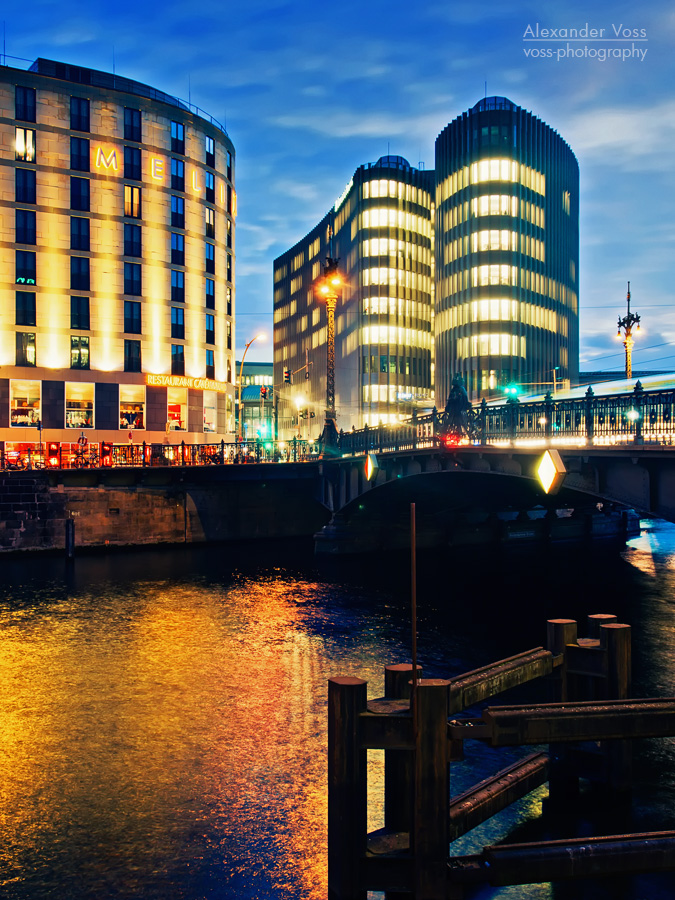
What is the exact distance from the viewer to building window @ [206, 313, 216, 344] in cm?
6406

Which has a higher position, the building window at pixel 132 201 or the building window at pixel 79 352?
the building window at pixel 132 201

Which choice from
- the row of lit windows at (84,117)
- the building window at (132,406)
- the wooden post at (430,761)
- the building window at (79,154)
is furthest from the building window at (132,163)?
the wooden post at (430,761)

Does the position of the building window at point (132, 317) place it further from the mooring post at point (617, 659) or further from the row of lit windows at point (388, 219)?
the mooring post at point (617, 659)

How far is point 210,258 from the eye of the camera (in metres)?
64.4

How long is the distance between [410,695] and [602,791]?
18.0 feet

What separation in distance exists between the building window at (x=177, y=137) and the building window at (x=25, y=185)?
38.2ft

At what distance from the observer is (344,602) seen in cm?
2880

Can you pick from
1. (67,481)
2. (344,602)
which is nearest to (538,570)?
(344,602)

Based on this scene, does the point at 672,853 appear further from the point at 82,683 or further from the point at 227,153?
the point at 227,153

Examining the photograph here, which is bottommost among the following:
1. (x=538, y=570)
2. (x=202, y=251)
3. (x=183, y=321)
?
(x=538, y=570)

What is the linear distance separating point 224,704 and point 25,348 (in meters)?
44.9

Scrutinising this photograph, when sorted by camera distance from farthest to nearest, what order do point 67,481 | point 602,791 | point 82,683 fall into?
point 67,481 → point 82,683 → point 602,791

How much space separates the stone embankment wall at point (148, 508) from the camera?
39.8m

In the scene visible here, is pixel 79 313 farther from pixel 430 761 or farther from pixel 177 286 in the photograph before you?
pixel 430 761
